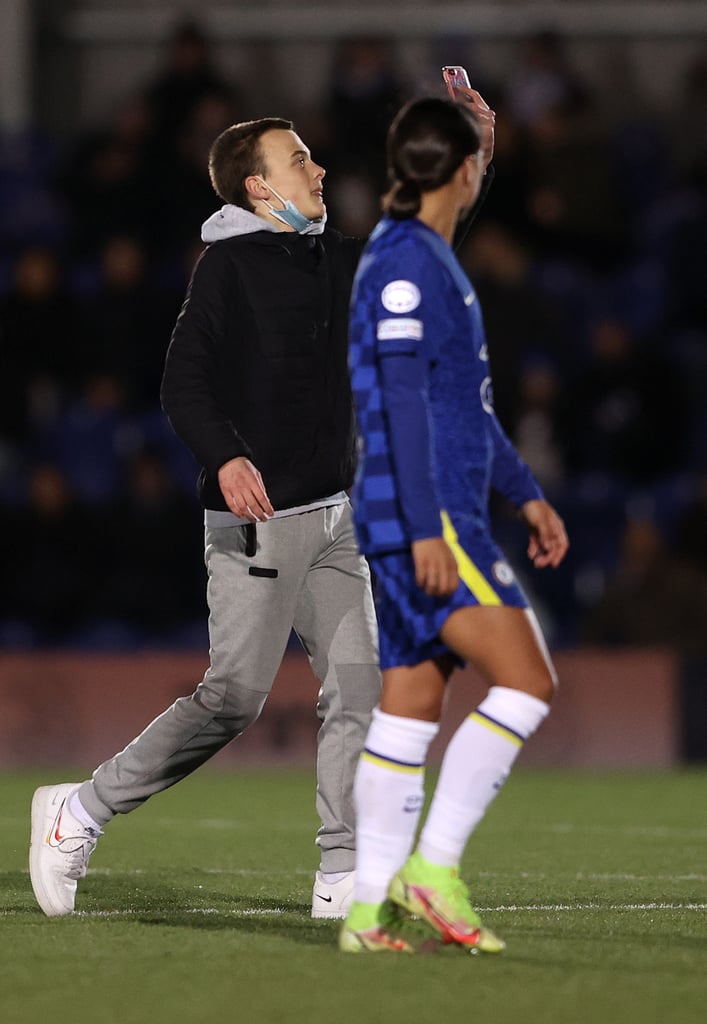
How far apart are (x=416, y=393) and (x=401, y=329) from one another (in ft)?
0.47

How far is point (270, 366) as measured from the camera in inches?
202

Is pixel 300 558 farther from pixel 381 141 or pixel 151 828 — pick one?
pixel 381 141

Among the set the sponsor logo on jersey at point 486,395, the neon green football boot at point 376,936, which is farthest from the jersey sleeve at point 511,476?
the neon green football boot at point 376,936

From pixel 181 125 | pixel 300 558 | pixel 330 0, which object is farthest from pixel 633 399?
pixel 300 558

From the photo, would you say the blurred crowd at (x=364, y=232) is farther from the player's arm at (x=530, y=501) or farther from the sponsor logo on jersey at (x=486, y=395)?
the sponsor logo on jersey at (x=486, y=395)

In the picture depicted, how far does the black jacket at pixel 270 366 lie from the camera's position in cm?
509

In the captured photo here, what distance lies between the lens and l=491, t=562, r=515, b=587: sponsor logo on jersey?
4.23 meters

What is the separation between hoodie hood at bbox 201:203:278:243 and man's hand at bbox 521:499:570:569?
1171 millimetres

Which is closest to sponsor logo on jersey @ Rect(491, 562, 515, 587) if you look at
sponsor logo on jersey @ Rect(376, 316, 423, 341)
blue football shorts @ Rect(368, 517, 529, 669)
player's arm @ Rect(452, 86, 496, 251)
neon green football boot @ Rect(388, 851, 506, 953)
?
blue football shorts @ Rect(368, 517, 529, 669)

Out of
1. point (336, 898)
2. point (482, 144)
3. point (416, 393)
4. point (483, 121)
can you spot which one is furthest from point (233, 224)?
point (336, 898)

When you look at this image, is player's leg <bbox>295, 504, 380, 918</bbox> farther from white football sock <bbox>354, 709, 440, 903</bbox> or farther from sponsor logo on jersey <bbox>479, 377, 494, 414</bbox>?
sponsor logo on jersey <bbox>479, 377, 494, 414</bbox>

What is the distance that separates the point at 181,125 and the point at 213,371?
1010 cm

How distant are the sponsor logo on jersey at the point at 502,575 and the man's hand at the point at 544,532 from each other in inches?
12.7

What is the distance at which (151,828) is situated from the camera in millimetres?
7984
